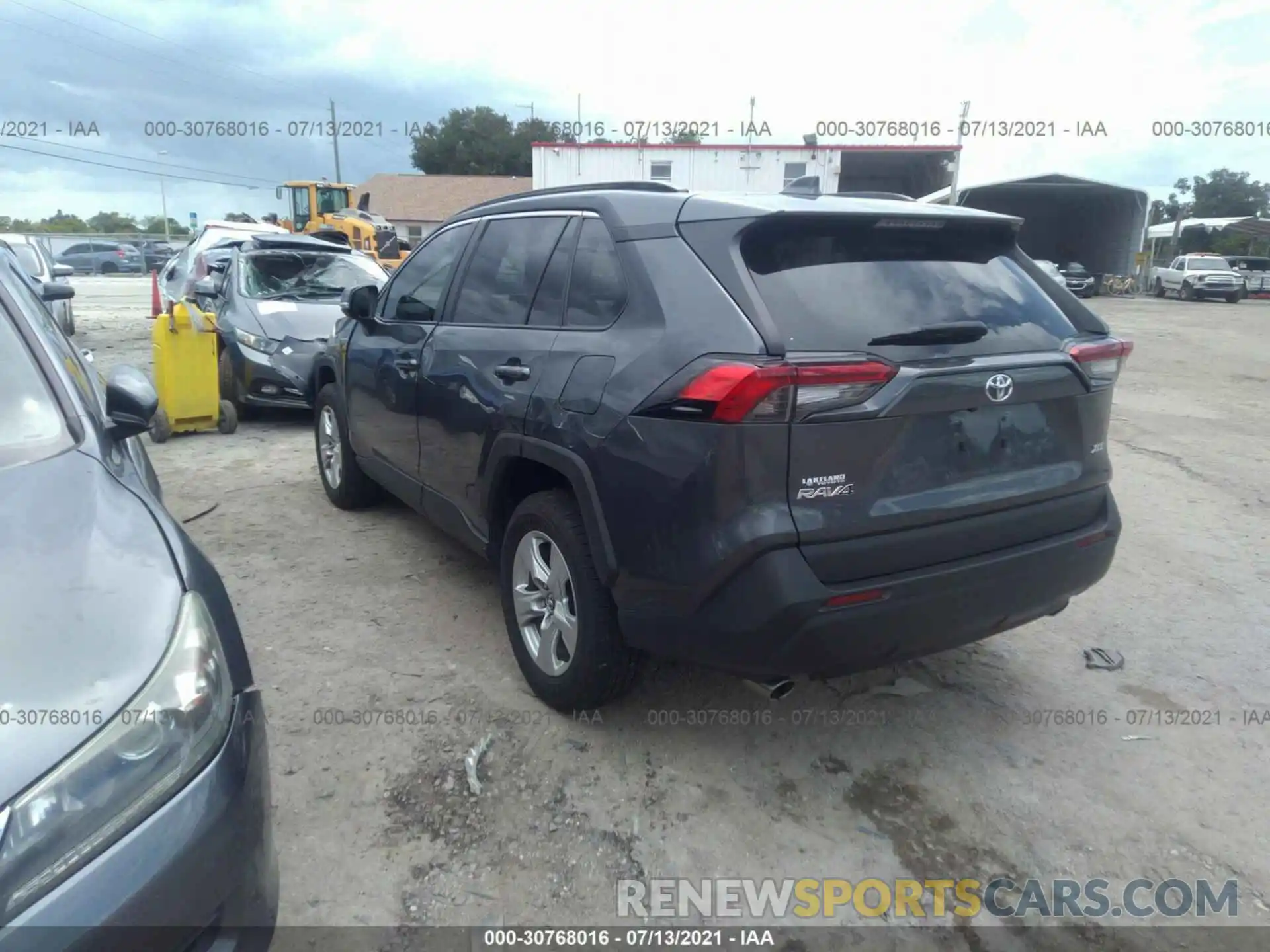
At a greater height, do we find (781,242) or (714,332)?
(781,242)

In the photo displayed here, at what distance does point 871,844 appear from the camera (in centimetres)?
275

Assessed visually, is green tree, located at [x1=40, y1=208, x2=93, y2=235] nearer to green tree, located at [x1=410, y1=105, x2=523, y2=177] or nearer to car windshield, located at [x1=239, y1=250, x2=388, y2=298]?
green tree, located at [x1=410, y1=105, x2=523, y2=177]

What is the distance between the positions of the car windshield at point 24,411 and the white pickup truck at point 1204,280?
135ft

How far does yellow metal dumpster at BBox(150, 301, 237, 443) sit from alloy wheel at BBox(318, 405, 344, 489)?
2472 millimetres

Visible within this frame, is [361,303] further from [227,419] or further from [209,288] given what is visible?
[209,288]

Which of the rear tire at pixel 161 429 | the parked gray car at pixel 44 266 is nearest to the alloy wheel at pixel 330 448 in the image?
the rear tire at pixel 161 429

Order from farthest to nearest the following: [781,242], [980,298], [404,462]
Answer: [404,462]
[980,298]
[781,242]

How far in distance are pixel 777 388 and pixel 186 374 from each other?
6.76 m

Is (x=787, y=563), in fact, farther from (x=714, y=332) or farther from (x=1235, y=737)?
(x=1235, y=737)

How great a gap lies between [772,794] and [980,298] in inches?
69.9

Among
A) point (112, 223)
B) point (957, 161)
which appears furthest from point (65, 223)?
point (957, 161)

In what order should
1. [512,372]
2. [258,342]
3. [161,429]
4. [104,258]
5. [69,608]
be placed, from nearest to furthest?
1. [69,608]
2. [512,372]
3. [161,429]
4. [258,342]
5. [104,258]

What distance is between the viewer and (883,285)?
2.74 metres

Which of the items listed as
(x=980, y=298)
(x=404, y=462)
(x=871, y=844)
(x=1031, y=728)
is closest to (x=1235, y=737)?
(x=1031, y=728)
